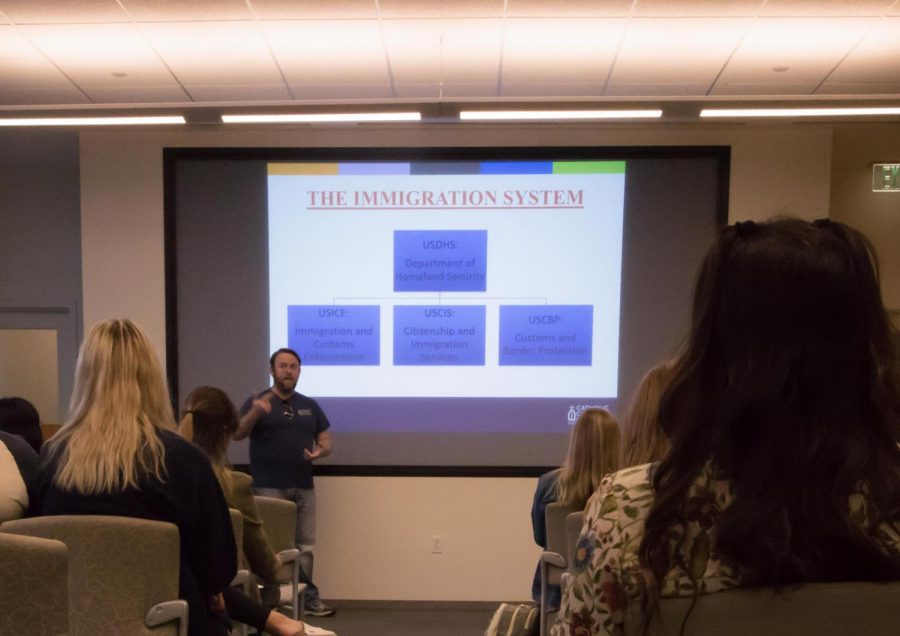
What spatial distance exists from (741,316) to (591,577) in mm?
340

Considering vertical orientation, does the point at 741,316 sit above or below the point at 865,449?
above

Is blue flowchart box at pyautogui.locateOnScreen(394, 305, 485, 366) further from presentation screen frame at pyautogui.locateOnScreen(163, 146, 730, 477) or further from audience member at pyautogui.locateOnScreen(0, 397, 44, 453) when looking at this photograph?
audience member at pyautogui.locateOnScreen(0, 397, 44, 453)

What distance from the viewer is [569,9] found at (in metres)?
3.21

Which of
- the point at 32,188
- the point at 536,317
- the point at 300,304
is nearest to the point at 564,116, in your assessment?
the point at 536,317

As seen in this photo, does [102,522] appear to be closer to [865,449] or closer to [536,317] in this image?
[865,449]

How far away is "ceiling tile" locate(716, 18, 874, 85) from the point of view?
3.34m

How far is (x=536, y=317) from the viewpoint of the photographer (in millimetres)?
4559

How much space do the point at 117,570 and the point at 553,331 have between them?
Answer: 322 cm

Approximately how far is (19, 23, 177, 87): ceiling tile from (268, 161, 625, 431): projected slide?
93 centimetres

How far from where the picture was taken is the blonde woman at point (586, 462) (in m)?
2.71

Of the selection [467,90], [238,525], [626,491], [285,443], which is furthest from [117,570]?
[467,90]

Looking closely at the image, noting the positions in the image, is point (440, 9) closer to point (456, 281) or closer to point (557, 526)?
point (456, 281)

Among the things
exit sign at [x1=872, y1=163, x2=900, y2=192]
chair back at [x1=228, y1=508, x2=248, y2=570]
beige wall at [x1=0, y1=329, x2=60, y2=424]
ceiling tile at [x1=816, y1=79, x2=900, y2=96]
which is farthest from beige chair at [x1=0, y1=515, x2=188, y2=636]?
exit sign at [x1=872, y1=163, x2=900, y2=192]

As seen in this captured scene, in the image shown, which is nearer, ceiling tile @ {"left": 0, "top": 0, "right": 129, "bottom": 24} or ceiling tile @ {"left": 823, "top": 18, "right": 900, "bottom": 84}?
ceiling tile @ {"left": 0, "top": 0, "right": 129, "bottom": 24}
